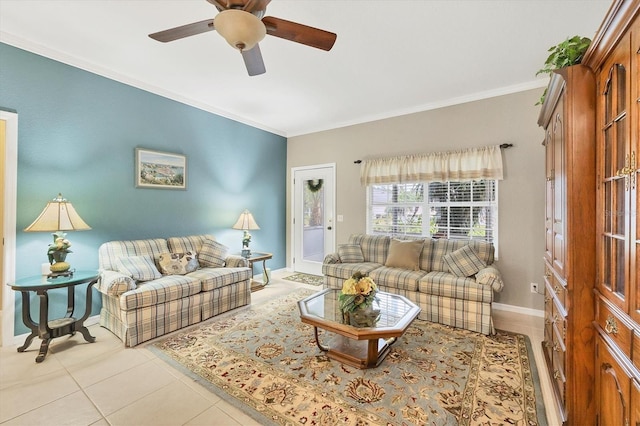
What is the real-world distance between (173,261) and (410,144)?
370cm

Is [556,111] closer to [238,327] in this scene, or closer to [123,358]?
[238,327]

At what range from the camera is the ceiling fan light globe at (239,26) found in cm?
150

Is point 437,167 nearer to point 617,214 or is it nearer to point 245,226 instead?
point 617,214

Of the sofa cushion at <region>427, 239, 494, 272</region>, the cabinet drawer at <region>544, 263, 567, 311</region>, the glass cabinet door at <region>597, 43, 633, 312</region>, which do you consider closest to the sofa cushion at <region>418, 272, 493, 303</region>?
the sofa cushion at <region>427, 239, 494, 272</region>

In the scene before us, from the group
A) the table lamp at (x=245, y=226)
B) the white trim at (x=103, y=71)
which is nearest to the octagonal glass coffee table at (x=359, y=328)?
the table lamp at (x=245, y=226)

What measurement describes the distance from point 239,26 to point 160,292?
245cm

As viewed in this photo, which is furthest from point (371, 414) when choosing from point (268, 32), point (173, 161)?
point (173, 161)

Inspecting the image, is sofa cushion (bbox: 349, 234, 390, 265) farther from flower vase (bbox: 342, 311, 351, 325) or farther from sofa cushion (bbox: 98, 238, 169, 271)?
sofa cushion (bbox: 98, 238, 169, 271)

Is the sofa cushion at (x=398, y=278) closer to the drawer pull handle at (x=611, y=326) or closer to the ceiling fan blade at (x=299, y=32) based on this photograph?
the drawer pull handle at (x=611, y=326)

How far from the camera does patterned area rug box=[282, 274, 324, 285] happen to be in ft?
15.6

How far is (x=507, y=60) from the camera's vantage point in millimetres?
2840

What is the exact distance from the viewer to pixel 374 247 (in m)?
4.11

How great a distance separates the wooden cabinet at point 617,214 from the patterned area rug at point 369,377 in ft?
2.26

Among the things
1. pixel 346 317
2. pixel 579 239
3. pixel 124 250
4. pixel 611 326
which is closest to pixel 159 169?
pixel 124 250
